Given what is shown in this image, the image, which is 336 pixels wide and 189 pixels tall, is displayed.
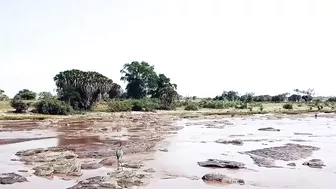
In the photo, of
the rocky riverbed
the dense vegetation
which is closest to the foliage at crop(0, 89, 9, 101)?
the dense vegetation

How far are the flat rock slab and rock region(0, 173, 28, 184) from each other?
1354cm

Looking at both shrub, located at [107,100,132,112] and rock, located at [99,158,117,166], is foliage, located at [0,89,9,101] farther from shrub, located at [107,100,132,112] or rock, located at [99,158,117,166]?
rock, located at [99,158,117,166]

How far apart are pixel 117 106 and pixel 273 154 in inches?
2675

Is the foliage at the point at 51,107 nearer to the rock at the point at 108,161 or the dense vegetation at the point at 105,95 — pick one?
the dense vegetation at the point at 105,95

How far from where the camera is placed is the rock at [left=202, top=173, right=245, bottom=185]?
684 inches

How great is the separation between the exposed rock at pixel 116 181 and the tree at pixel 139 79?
348 ft

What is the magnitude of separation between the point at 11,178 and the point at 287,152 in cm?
1616

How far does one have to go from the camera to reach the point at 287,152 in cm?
2612

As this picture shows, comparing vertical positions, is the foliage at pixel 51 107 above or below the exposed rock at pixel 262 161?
above

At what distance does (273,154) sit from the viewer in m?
25.3

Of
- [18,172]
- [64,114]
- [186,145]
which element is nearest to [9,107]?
[64,114]

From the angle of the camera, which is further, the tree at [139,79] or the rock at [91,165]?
the tree at [139,79]

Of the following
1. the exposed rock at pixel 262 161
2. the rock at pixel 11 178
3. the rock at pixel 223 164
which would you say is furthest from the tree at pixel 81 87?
the rock at pixel 11 178

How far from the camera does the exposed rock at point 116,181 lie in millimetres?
15992
